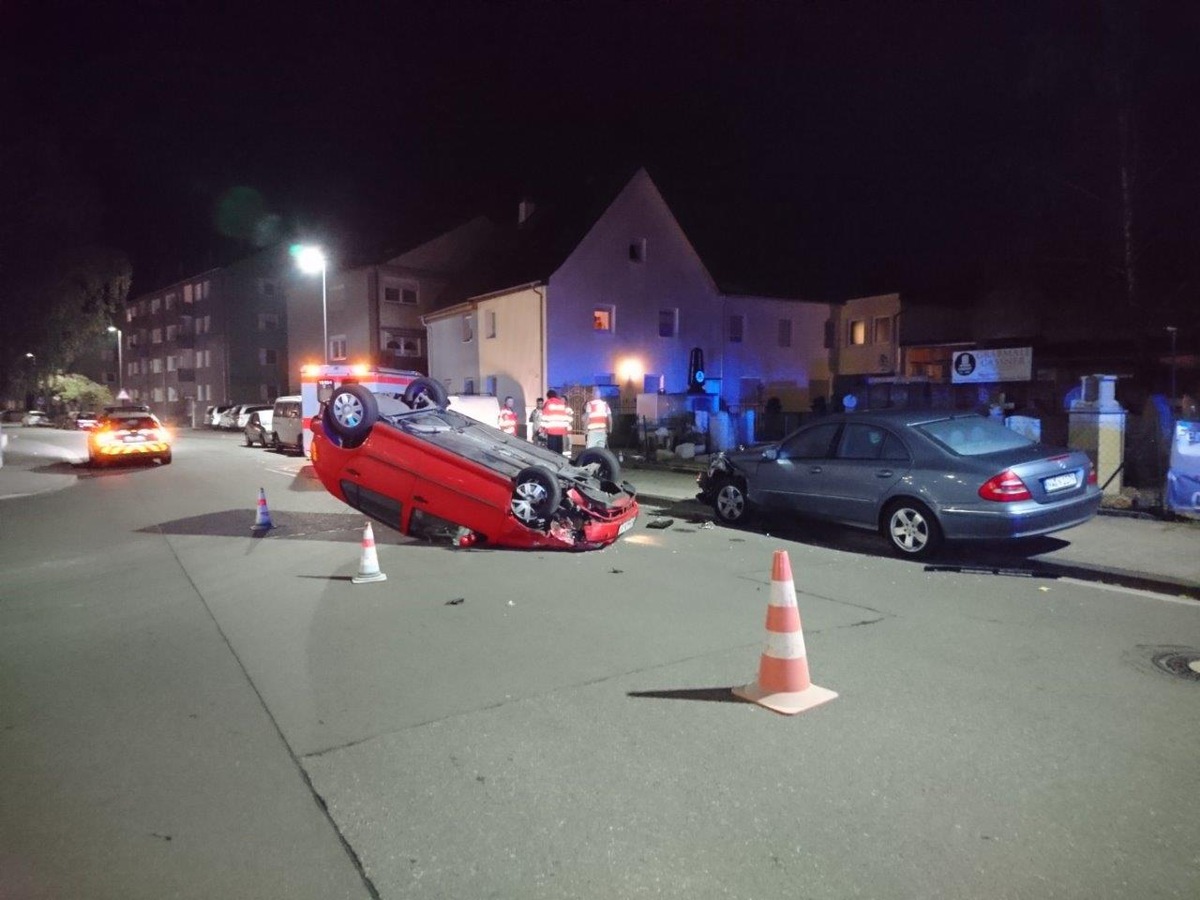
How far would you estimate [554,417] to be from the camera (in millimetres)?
17516

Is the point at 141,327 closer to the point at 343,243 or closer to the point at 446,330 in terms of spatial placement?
the point at 343,243

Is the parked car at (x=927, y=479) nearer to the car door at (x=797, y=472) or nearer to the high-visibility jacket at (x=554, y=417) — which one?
the car door at (x=797, y=472)

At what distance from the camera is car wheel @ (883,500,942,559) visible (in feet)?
27.3

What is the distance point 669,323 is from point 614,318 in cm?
296

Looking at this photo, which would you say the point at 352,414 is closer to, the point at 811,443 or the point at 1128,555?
the point at 811,443

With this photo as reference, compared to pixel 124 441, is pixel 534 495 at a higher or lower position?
higher

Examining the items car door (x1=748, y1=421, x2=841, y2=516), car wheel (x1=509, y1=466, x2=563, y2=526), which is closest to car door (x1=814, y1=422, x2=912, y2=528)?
car door (x1=748, y1=421, x2=841, y2=516)

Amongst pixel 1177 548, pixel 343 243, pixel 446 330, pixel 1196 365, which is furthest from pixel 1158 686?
pixel 343 243

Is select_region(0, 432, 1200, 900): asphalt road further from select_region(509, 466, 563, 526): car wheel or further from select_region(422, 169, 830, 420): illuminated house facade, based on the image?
select_region(422, 169, 830, 420): illuminated house facade

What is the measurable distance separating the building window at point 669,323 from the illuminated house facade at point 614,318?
0.04 meters

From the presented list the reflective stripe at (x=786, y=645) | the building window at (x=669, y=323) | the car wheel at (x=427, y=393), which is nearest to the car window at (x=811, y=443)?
the car wheel at (x=427, y=393)

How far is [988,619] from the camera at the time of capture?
6.18 m

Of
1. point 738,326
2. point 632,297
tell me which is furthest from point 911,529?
point 738,326

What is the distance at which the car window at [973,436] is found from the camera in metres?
8.40
